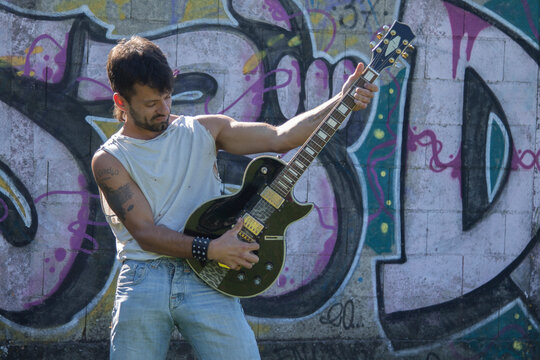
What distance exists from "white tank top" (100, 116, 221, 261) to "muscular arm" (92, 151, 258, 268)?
0.12 feet

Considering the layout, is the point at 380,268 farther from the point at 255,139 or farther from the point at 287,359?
the point at 255,139

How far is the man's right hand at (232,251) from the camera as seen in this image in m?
2.87

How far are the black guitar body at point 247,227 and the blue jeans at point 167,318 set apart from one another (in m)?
0.08

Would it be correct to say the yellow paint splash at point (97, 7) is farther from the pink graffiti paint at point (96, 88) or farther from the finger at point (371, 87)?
the finger at point (371, 87)

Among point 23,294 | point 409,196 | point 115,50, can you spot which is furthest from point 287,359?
point 115,50

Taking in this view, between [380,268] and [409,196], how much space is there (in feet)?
1.94

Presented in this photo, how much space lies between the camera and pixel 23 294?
5129 mm

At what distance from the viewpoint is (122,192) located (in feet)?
9.53

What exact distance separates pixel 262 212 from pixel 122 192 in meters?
0.58

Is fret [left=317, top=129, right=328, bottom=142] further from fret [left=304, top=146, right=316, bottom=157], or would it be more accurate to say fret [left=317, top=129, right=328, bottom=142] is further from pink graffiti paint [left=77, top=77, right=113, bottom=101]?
pink graffiti paint [left=77, top=77, right=113, bottom=101]

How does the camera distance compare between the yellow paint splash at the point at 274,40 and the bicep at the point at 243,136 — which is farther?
the yellow paint splash at the point at 274,40

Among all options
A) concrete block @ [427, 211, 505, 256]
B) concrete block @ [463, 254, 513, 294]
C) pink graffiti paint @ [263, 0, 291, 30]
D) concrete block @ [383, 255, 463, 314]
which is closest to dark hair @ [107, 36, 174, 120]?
pink graffiti paint @ [263, 0, 291, 30]

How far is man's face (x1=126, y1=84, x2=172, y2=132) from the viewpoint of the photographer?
9.43 ft

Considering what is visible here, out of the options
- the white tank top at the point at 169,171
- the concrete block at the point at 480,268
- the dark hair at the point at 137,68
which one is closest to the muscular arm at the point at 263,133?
the white tank top at the point at 169,171
